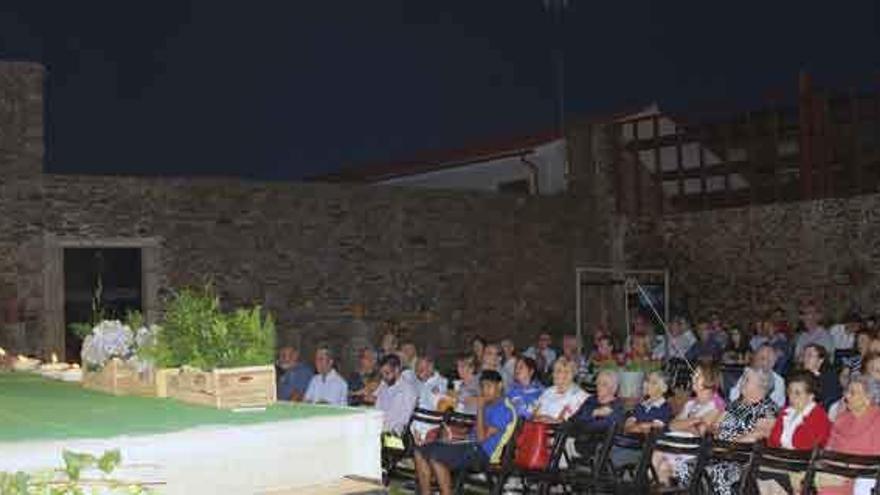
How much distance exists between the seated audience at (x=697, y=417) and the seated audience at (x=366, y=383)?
2.94 meters

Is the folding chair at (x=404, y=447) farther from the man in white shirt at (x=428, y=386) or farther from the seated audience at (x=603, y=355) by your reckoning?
the seated audience at (x=603, y=355)

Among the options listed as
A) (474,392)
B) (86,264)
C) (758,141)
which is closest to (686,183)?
(758,141)

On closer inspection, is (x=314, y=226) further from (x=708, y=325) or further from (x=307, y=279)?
(x=708, y=325)

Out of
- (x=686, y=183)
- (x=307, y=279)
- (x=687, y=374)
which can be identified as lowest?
(x=687, y=374)

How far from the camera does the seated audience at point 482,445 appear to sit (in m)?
7.29


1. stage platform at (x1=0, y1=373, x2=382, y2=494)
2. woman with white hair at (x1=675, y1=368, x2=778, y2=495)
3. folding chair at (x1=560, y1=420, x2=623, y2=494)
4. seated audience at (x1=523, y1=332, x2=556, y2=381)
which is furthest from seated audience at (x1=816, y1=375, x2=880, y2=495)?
seated audience at (x1=523, y1=332, x2=556, y2=381)

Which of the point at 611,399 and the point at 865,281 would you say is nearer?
the point at 611,399

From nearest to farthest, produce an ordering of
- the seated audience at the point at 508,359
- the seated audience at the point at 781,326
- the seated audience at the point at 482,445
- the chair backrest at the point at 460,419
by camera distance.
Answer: the seated audience at the point at 482,445, the chair backrest at the point at 460,419, the seated audience at the point at 508,359, the seated audience at the point at 781,326

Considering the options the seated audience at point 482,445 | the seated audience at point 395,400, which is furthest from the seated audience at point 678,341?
the seated audience at point 482,445

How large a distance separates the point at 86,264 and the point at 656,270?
8.69m

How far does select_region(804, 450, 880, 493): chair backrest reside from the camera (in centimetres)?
569

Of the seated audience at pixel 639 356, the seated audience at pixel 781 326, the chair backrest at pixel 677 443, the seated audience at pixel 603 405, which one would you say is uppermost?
the seated audience at pixel 781 326

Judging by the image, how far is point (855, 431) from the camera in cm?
636

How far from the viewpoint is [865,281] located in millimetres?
15766
